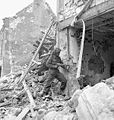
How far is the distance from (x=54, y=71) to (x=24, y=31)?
376 inches

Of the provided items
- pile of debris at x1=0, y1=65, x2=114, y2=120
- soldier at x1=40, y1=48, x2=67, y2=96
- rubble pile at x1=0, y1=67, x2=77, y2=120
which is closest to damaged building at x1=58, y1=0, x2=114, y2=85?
soldier at x1=40, y1=48, x2=67, y2=96

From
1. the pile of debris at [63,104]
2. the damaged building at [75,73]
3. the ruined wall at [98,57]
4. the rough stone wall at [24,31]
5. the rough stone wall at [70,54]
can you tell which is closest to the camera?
the pile of debris at [63,104]

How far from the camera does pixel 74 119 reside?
392 cm

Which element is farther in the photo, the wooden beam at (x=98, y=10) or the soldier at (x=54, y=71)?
the soldier at (x=54, y=71)

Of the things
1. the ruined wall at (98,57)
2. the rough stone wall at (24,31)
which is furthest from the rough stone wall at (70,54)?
the rough stone wall at (24,31)

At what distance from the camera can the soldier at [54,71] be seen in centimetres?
646

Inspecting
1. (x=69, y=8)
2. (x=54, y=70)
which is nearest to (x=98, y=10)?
(x=69, y=8)

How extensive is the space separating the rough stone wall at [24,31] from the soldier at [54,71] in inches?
302

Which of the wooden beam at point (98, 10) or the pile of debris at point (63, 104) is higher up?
the wooden beam at point (98, 10)

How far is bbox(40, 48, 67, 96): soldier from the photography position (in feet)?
21.2

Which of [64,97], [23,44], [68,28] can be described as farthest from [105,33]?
[23,44]

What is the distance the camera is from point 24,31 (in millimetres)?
15562

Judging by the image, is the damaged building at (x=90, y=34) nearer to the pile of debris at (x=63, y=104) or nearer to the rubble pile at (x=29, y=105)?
the rubble pile at (x=29, y=105)

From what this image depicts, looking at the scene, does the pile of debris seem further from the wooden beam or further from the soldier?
the wooden beam
